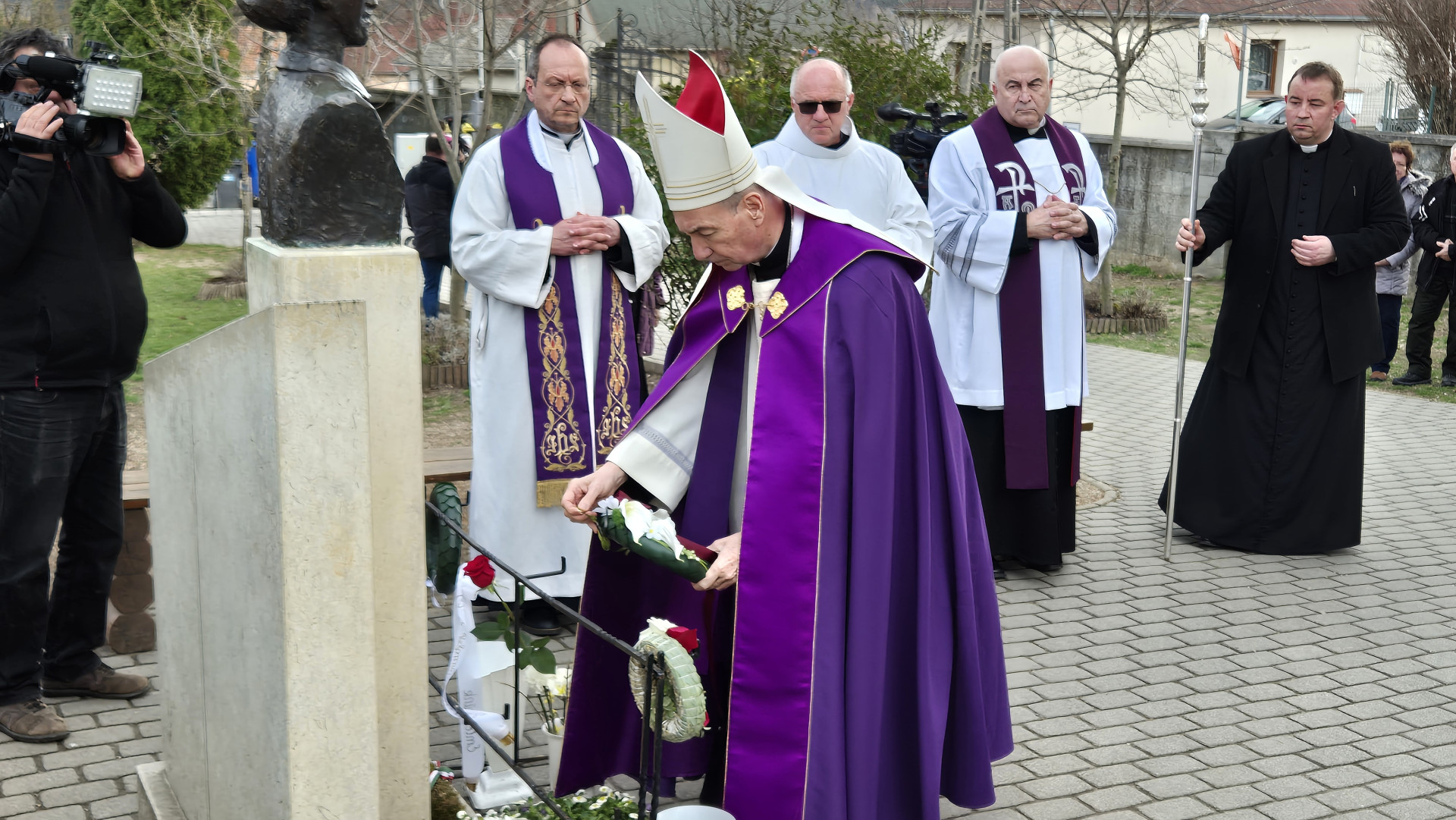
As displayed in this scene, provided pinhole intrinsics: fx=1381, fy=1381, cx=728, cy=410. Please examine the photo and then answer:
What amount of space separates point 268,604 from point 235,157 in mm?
15190

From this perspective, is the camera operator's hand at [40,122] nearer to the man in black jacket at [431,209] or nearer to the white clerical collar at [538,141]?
the white clerical collar at [538,141]

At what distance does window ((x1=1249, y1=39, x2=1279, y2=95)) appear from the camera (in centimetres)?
3152

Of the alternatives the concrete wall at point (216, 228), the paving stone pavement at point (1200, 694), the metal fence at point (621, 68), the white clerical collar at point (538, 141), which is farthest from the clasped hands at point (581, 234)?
the concrete wall at point (216, 228)

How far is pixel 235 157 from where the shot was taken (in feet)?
54.9

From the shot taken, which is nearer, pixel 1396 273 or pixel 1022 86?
pixel 1022 86

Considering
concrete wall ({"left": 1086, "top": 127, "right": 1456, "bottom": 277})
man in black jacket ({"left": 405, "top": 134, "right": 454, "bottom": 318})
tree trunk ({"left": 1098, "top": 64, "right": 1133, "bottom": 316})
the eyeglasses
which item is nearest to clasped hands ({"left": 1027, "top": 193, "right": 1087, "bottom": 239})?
the eyeglasses

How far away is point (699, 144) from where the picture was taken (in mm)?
3164

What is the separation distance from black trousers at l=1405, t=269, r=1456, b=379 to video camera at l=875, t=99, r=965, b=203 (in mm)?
6117

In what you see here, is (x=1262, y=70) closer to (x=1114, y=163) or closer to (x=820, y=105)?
(x=1114, y=163)

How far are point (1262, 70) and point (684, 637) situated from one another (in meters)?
32.6

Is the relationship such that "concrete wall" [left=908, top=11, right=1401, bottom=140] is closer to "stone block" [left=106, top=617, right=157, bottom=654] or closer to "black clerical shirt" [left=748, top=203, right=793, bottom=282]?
"stone block" [left=106, top=617, right=157, bottom=654]

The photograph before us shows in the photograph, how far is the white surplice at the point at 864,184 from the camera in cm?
625

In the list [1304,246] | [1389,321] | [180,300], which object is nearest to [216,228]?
[180,300]

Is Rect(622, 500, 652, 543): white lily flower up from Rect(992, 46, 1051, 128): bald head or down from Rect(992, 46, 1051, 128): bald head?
down
